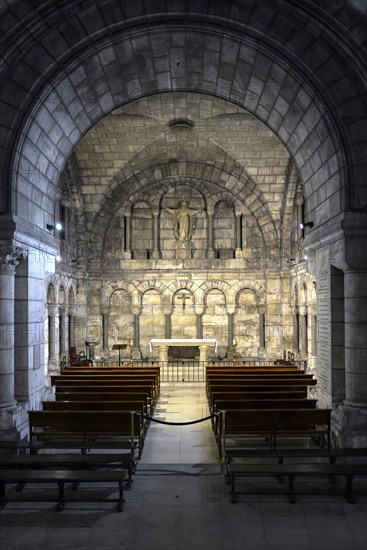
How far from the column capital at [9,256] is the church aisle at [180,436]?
426 cm

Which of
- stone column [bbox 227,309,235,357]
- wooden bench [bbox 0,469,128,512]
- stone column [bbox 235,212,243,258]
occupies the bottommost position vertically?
wooden bench [bbox 0,469,128,512]

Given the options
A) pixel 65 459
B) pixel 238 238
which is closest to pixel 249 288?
pixel 238 238

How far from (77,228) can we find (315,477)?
1745 cm

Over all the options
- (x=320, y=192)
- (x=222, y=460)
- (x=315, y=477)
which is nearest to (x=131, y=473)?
(x=222, y=460)

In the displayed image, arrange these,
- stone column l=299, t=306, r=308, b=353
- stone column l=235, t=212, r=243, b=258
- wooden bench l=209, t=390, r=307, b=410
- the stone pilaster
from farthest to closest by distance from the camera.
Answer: stone column l=235, t=212, r=243, b=258, stone column l=299, t=306, r=308, b=353, wooden bench l=209, t=390, r=307, b=410, the stone pilaster

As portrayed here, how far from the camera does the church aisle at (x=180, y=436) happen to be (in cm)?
948

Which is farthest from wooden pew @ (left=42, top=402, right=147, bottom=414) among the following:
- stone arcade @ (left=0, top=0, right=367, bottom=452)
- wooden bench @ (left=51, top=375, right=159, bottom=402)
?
wooden bench @ (left=51, top=375, right=159, bottom=402)

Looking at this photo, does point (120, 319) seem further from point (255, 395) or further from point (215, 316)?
point (255, 395)

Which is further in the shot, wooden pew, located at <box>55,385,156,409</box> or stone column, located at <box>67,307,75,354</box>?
stone column, located at <box>67,307,75,354</box>

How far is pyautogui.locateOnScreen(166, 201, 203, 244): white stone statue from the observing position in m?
24.4

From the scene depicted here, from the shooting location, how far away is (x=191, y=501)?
7305 mm

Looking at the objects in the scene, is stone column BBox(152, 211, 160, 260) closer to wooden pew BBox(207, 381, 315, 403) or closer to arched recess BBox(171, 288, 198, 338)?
arched recess BBox(171, 288, 198, 338)

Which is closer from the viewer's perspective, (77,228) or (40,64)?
(40,64)

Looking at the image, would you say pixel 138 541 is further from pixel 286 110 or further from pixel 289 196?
pixel 289 196
